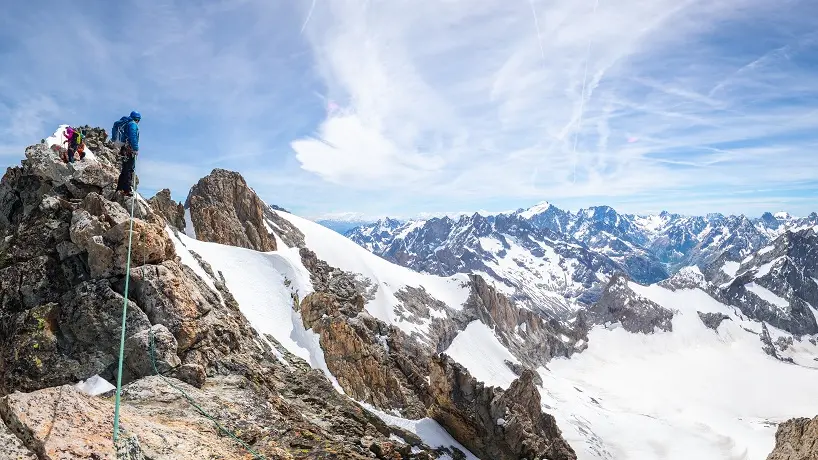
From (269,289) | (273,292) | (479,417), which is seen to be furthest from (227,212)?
(479,417)

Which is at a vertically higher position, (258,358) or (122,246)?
(122,246)

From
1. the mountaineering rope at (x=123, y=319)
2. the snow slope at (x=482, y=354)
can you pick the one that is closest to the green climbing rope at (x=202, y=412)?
the mountaineering rope at (x=123, y=319)

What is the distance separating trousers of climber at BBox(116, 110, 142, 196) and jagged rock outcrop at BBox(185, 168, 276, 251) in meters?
62.1

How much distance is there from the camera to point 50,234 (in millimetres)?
21641

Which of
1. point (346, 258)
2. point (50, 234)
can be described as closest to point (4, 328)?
point (50, 234)

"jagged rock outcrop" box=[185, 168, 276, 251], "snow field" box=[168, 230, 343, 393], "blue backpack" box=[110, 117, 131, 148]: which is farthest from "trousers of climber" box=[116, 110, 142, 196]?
"jagged rock outcrop" box=[185, 168, 276, 251]

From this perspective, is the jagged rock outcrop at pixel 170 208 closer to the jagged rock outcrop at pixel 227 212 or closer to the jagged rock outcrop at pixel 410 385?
the jagged rock outcrop at pixel 227 212

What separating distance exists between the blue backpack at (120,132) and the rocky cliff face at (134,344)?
9.80 feet

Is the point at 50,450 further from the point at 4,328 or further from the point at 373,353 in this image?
the point at 373,353

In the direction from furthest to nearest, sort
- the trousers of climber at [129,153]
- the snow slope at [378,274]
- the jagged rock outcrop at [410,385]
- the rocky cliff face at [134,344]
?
the snow slope at [378,274], the jagged rock outcrop at [410,385], the trousers of climber at [129,153], the rocky cliff face at [134,344]

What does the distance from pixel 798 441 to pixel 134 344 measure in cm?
2880

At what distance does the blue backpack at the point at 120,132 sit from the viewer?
938 inches

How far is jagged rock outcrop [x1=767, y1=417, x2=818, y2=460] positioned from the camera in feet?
63.2

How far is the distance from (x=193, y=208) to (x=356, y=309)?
49.9 metres
